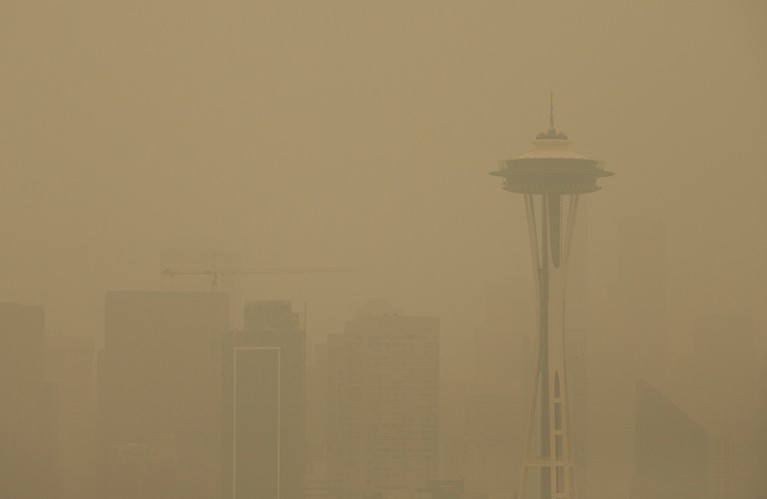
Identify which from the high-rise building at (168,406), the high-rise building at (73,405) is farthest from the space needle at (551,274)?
the high-rise building at (73,405)

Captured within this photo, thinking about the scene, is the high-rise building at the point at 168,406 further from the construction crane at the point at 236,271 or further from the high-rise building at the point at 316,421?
the high-rise building at the point at 316,421

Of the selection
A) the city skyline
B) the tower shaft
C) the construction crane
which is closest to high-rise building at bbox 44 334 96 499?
the city skyline

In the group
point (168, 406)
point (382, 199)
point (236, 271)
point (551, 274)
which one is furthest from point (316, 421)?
point (551, 274)

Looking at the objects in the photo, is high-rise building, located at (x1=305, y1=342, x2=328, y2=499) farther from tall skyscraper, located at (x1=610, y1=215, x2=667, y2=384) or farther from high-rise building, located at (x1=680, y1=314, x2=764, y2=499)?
high-rise building, located at (x1=680, y1=314, x2=764, y2=499)

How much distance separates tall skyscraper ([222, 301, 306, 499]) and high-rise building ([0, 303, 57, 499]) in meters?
1.00

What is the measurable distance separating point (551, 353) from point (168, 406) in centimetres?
212

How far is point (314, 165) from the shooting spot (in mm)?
8484

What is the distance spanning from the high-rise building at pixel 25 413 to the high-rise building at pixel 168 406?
1.13ft

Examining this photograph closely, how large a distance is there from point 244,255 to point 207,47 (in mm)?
1179

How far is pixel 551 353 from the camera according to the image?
8.23 metres

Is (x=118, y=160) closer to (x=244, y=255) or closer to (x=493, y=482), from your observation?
(x=244, y=255)

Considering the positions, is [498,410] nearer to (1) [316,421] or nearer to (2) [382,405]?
(2) [382,405]

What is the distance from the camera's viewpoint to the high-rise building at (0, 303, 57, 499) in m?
8.45

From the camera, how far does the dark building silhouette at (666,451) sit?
846 cm
